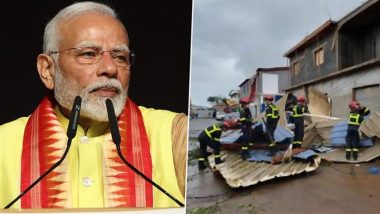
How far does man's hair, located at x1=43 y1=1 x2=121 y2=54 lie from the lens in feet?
6.79

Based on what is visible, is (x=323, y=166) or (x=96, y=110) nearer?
(x=96, y=110)

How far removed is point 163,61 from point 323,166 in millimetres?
1081

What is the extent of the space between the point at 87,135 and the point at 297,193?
47.3 inches

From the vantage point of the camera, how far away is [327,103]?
7.52 feet

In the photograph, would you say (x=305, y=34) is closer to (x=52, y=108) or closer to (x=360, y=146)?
(x=360, y=146)

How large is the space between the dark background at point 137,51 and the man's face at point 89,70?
5.0 inches

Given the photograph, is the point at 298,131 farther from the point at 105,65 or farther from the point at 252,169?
the point at 105,65

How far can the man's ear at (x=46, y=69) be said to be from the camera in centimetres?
208

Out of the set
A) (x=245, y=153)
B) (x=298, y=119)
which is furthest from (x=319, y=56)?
(x=245, y=153)

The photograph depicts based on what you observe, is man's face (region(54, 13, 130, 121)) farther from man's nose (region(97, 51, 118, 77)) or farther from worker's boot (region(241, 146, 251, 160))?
worker's boot (region(241, 146, 251, 160))

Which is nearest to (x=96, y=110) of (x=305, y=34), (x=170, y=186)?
(x=170, y=186)

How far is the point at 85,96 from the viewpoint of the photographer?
6.77 feet

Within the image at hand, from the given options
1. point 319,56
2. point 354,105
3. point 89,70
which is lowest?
point 354,105

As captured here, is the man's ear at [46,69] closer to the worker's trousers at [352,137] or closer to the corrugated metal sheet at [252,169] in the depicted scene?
the corrugated metal sheet at [252,169]
